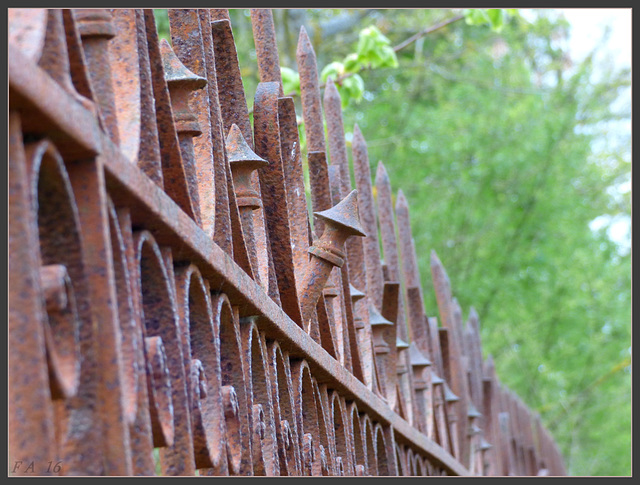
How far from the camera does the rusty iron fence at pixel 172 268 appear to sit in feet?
2.19

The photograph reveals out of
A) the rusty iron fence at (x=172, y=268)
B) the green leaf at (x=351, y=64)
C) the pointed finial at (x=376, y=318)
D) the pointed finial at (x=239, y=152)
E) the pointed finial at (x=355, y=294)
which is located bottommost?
the rusty iron fence at (x=172, y=268)

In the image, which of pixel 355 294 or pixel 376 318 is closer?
pixel 355 294

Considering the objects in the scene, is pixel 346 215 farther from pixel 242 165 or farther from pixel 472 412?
pixel 472 412

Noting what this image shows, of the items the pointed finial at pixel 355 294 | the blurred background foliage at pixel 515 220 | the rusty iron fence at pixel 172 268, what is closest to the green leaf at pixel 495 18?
the rusty iron fence at pixel 172 268

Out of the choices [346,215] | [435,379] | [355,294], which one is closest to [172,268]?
[346,215]

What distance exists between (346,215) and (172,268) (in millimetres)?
556

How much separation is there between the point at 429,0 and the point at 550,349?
9.26 metres

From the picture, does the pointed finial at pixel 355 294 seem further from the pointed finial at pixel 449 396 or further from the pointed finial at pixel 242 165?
the pointed finial at pixel 449 396

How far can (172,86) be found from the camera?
3.47 ft

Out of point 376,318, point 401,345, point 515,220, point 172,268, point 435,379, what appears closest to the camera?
point 172,268

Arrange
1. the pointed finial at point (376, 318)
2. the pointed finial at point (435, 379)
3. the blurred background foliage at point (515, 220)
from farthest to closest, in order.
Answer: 1. the blurred background foliage at point (515, 220)
2. the pointed finial at point (435, 379)
3. the pointed finial at point (376, 318)

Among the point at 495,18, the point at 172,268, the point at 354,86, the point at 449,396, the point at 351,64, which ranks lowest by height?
the point at 172,268

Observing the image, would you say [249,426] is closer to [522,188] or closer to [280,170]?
[280,170]

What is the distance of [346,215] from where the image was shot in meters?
1.46
